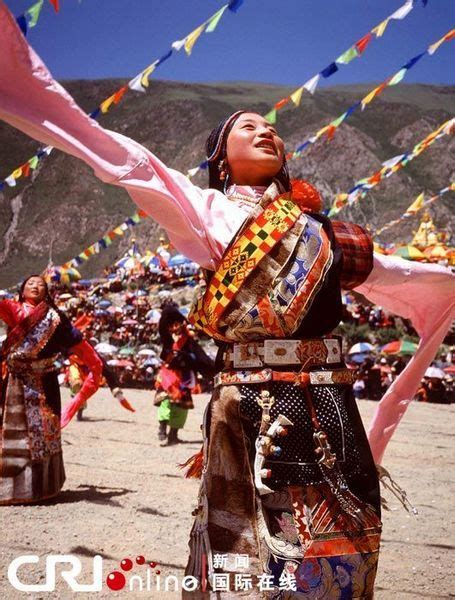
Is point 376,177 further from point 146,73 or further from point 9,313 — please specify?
point 9,313

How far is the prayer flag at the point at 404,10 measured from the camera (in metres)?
6.46

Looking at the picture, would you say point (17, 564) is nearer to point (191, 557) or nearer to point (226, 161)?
Result: point (191, 557)

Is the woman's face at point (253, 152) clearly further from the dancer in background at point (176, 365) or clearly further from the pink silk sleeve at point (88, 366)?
the dancer in background at point (176, 365)

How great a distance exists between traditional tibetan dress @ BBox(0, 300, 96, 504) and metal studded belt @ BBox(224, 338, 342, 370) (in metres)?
3.92

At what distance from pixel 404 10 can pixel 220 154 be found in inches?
180

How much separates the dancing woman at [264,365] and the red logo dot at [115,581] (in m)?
1.74

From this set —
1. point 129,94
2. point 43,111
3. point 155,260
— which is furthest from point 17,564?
point 129,94

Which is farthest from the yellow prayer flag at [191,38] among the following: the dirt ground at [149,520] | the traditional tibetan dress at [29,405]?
the dirt ground at [149,520]

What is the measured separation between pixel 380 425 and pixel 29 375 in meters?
3.79

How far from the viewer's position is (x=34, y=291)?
6230mm

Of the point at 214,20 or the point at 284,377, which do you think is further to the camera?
the point at 214,20

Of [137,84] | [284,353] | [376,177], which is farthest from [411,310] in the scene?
[376,177]

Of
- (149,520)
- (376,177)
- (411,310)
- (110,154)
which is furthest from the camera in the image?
(376,177)

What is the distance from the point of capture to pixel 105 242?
11.7 m
